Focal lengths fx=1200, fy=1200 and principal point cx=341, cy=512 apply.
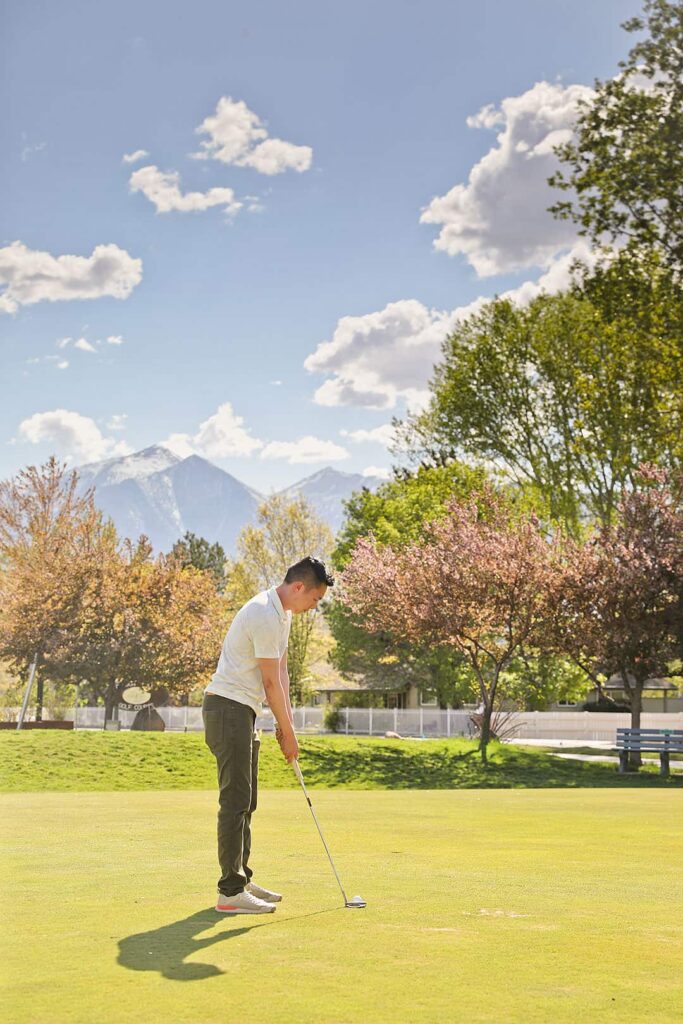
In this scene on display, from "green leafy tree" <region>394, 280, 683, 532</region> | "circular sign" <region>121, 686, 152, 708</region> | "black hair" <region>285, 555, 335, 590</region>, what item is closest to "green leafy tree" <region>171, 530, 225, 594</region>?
"circular sign" <region>121, 686, 152, 708</region>

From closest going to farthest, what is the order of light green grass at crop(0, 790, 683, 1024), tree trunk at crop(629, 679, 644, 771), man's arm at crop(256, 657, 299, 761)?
1. light green grass at crop(0, 790, 683, 1024)
2. man's arm at crop(256, 657, 299, 761)
3. tree trunk at crop(629, 679, 644, 771)

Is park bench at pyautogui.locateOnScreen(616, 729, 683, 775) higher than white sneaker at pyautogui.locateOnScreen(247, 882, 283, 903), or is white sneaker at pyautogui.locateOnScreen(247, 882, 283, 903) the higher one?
white sneaker at pyautogui.locateOnScreen(247, 882, 283, 903)

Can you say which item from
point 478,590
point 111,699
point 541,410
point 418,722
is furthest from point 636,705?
point 111,699

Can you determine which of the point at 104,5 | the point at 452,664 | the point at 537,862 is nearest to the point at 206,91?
the point at 104,5

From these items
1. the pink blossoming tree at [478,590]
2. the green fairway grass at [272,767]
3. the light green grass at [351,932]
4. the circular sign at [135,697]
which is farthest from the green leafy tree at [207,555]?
the light green grass at [351,932]

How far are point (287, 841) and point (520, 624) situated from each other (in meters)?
21.1

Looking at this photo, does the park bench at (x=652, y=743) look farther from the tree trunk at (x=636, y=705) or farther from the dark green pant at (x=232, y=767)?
the dark green pant at (x=232, y=767)

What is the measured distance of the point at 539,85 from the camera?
127ft

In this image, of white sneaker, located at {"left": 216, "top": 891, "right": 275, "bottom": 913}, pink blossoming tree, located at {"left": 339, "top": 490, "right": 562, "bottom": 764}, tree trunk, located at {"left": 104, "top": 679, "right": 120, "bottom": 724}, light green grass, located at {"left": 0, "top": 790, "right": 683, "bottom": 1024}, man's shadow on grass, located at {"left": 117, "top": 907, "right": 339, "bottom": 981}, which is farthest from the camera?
tree trunk, located at {"left": 104, "top": 679, "right": 120, "bottom": 724}

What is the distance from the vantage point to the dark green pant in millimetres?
7168

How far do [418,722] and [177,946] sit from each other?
151ft

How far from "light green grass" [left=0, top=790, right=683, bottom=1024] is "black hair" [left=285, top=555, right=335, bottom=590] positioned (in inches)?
75.5

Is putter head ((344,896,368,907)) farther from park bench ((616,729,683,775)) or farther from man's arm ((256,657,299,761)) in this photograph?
park bench ((616,729,683,775))

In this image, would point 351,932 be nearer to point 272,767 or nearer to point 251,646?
point 251,646
